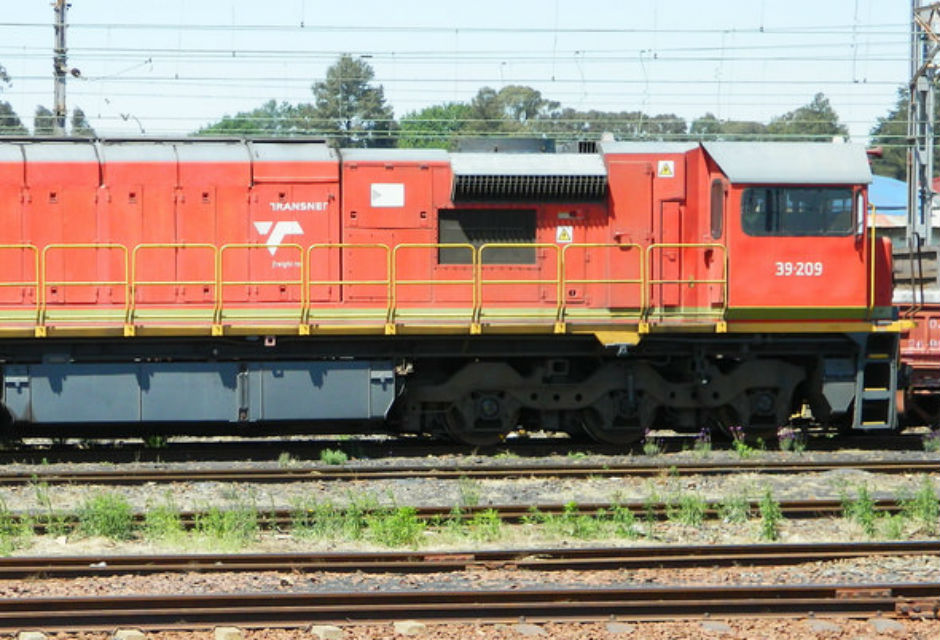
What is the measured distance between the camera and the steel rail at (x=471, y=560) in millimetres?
9281

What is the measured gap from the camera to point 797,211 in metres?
15.4

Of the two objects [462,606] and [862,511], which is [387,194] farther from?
[462,606]

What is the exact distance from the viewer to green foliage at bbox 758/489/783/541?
10734 millimetres

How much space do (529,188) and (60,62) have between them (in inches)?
515

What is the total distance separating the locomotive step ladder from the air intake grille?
4.22 meters

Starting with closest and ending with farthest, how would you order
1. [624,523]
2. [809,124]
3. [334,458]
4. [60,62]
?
[624,523] → [334,458] → [60,62] → [809,124]

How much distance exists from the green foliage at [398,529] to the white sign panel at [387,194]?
609 centimetres

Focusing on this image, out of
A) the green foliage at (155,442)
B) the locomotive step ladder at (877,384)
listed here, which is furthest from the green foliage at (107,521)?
the locomotive step ladder at (877,384)

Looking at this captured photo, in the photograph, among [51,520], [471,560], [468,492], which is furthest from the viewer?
[468,492]

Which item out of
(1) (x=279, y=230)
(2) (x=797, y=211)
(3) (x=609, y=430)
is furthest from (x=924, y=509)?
(1) (x=279, y=230)

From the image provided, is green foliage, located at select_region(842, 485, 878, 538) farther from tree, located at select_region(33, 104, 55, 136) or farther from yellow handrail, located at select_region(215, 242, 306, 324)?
tree, located at select_region(33, 104, 55, 136)

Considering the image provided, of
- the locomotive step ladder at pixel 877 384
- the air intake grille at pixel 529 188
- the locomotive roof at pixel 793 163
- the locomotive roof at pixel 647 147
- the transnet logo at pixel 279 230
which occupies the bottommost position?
the locomotive step ladder at pixel 877 384

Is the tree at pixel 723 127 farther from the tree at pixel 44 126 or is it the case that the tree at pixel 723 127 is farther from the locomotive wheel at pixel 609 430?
the locomotive wheel at pixel 609 430

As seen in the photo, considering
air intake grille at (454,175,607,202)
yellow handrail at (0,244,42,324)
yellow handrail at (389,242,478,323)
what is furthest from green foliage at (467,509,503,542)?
yellow handrail at (0,244,42,324)
